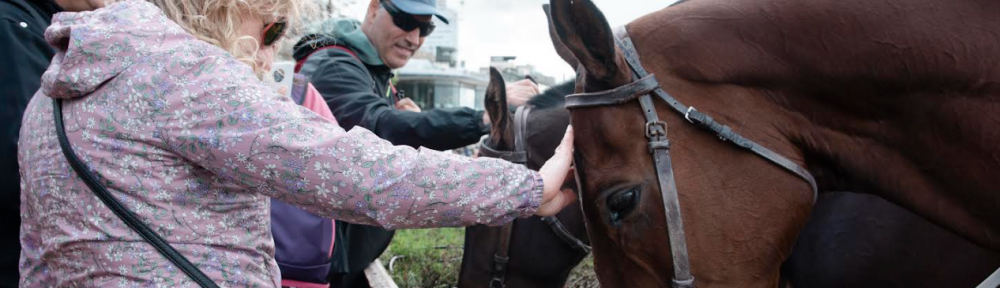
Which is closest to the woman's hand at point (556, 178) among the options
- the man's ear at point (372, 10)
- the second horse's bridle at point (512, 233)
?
the second horse's bridle at point (512, 233)

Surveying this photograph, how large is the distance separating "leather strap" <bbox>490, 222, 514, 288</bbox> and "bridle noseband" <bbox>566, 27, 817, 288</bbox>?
1682 mm

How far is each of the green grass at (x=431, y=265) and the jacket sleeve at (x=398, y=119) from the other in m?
1.39

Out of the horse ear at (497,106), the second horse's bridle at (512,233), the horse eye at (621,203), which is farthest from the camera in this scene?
the second horse's bridle at (512,233)

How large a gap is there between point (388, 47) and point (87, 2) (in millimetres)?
1946

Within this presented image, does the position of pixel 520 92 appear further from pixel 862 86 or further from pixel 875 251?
pixel 862 86

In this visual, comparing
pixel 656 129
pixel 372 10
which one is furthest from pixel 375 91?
pixel 656 129

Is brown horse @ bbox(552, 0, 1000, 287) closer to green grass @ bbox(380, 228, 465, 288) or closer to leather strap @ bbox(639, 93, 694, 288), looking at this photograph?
leather strap @ bbox(639, 93, 694, 288)

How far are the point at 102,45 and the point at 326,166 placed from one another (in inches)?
19.3

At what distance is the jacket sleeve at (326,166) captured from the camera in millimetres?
1252

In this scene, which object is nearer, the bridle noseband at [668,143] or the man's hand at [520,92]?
the bridle noseband at [668,143]

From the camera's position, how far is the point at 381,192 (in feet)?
4.37

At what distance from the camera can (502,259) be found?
3445 mm

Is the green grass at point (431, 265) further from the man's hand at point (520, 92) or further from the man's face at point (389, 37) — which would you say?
the man's face at point (389, 37)

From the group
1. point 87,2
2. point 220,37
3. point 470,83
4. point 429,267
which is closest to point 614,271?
point 220,37
